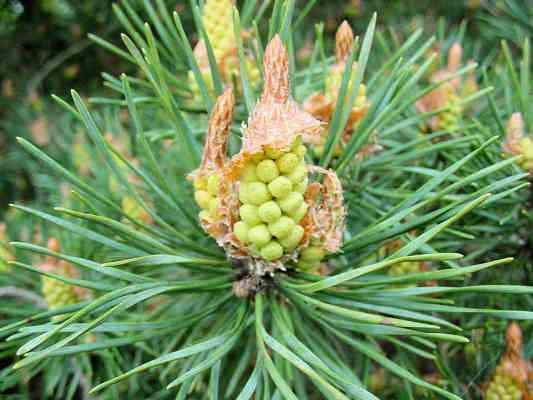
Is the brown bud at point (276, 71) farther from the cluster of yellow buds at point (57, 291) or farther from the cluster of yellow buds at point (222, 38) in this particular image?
the cluster of yellow buds at point (57, 291)

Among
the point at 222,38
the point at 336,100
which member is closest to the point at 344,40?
the point at 336,100

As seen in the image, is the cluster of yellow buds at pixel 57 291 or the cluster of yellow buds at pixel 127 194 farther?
the cluster of yellow buds at pixel 127 194

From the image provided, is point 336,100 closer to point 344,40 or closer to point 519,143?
point 344,40

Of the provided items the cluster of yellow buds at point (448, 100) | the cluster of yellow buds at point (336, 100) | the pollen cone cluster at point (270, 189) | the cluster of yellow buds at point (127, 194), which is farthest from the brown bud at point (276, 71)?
the cluster of yellow buds at point (448, 100)

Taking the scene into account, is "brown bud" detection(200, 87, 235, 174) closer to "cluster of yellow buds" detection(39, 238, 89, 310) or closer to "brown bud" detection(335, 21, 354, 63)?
"brown bud" detection(335, 21, 354, 63)

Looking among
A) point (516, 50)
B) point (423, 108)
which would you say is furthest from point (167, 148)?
point (516, 50)

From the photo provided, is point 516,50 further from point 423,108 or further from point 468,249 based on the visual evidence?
point 468,249

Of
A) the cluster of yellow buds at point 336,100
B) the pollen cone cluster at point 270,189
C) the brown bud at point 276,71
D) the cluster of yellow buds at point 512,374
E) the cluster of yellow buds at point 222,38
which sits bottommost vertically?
the cluster of yellow buds at point 512,374
